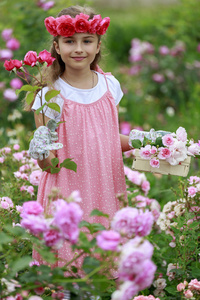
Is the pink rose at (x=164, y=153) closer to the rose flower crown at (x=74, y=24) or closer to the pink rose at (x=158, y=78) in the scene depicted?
the rose flower crown at (x=74, y=24)

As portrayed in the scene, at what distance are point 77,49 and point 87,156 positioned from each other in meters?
0.47

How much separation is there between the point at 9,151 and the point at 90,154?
0.82 m

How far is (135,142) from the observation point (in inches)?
75.6

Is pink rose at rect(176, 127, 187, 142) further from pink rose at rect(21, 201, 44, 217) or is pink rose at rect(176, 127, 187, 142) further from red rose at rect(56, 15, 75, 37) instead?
pink rose at rect(21, 201, 44, 217)

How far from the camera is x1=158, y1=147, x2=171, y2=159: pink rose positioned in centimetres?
183

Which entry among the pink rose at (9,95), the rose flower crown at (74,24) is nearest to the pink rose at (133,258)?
the rose flower crown at (74,24)

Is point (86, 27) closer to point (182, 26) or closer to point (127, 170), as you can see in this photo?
point (127, 170)

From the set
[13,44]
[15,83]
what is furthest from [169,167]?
[13,44]

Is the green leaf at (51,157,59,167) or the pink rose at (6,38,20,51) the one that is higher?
the green leaf at (51,157,59,167)

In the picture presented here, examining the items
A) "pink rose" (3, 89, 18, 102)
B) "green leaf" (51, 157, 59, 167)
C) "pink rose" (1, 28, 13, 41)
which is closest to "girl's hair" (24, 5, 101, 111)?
"green leaf" (51, 157, 59, 167)

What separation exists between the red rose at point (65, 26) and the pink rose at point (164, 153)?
623 millimetres

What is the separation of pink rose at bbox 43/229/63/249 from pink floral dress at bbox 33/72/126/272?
0.72m

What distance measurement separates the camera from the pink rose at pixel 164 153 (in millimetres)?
1834

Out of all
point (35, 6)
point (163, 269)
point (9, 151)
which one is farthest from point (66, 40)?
point (35, 6)
